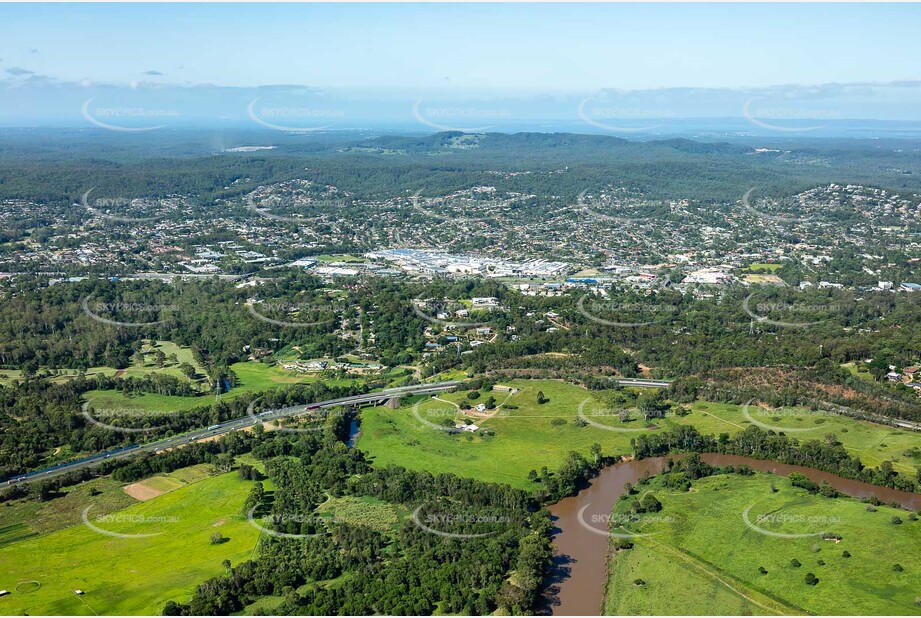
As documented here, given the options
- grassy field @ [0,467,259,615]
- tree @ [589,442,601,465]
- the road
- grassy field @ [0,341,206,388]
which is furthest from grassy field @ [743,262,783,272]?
grassy field @ [0,467,259,615]

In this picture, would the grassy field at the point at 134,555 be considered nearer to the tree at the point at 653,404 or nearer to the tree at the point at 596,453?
the tree at the point at 596,453

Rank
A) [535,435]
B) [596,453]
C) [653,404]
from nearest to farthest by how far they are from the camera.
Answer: [596,453] < [535,435] < [653,404]

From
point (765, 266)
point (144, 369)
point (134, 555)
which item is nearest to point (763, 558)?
point (134, 555)

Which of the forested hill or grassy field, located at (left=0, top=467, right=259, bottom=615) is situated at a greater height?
the forested hill

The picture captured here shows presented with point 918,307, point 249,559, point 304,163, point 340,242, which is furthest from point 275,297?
point 304,163

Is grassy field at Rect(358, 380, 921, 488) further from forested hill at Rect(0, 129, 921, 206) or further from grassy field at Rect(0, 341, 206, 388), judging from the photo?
forested hill at Rect(0, 129, 921, 206)

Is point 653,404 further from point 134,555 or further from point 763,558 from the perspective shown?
point 134,555

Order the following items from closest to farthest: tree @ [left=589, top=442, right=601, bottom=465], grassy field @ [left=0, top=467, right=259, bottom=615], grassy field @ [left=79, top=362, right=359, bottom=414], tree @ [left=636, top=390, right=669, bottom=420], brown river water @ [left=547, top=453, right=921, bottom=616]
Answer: grassy field @ [left=0, top=467, right=259, bottom=615]
brown river water @ [left=547, top=453, right=921, bottom=616]
tree @ [left=589, top=442, right=601, bottom=465]
tree @ [left=636, top=390, right=669, bottom=420]
grassy field @ [left=79, top=362, right=359, bottom=414]
